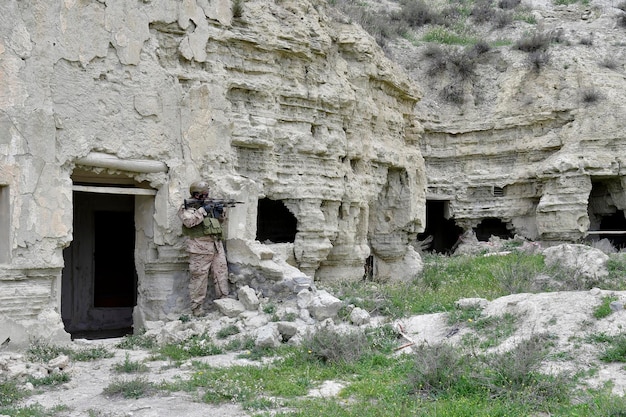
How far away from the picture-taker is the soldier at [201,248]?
9945 millimetres

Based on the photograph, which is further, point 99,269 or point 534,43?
point 534,43

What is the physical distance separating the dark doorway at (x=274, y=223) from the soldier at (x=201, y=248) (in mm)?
6352

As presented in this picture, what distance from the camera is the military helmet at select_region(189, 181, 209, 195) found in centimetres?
1012

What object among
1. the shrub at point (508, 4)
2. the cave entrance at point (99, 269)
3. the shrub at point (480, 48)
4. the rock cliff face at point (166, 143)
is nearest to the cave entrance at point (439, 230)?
the shrub at point (480, 48)

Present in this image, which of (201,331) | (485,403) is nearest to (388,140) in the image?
(201,331)

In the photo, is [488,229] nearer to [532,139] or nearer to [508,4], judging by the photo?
[532,139]

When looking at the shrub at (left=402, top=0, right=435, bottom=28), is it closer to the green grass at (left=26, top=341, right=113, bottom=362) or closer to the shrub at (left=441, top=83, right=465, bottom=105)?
the shrub at (left=441, top=83, right=465, bottom=105)

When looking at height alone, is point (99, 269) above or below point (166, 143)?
below

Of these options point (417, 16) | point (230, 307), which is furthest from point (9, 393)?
point (417, 16)

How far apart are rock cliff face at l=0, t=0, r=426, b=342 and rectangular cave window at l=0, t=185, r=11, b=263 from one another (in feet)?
0.06

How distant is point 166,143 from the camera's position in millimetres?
10281

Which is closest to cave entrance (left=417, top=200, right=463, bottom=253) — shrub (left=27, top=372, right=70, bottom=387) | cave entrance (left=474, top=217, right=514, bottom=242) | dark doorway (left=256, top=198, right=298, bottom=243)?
cave entrance (left=474, top=217, right=514, bottom=242)

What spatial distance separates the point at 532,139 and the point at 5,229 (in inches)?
726

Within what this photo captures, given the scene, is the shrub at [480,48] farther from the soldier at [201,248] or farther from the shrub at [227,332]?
the shrub at [227,332]
